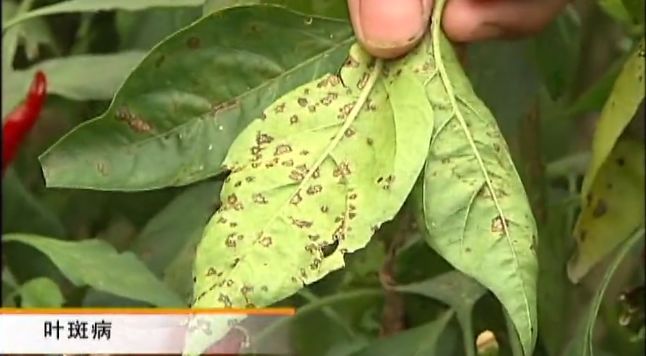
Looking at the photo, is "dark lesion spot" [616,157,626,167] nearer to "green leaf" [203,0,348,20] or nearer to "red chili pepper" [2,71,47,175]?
"green leaf" [203,0,348,20]

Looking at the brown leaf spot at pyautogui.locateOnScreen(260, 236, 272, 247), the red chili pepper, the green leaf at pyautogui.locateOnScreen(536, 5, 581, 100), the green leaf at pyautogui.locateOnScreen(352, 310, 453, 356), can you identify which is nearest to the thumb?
the brown leaf spot at pyautogui.locateOnScreen(260, 236, 272, 247)

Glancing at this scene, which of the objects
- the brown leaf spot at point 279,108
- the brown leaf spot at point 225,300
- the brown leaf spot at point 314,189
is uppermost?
the brown leaf spot at point 279,108

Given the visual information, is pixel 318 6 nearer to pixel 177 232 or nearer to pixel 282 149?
pixel 282 149

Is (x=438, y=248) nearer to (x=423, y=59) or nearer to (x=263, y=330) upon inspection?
(x=423, y=59)

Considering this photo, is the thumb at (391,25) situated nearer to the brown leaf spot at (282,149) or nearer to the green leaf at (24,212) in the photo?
the brown leaf spot at (282,149)

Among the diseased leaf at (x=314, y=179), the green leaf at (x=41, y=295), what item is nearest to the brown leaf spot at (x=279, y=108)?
the diseased leaf at (x=314, y=179)

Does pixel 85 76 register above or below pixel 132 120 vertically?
below

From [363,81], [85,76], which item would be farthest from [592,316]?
[85,76]

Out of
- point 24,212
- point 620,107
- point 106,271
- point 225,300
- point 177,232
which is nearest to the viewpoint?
point 225,300
